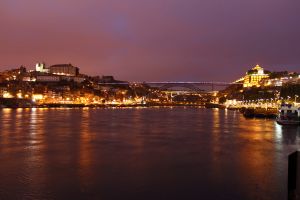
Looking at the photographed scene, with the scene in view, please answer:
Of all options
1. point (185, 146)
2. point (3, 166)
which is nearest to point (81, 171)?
point (3, 166)

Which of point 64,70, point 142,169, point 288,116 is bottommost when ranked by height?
point 142,169

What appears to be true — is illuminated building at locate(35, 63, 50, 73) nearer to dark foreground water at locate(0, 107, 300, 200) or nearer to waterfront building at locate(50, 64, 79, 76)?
waterfront building at locate(50, 64, 79, 76)

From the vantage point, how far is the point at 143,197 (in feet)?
23.1

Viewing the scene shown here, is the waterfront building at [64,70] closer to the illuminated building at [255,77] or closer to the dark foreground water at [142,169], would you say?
the illuminated building at [255,77]

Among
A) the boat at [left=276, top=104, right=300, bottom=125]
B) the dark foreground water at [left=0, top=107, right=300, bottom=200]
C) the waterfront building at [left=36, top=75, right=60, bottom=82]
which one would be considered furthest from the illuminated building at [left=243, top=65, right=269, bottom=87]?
the dark foreground water at [left=0, top=107, right=300, bottom=200]

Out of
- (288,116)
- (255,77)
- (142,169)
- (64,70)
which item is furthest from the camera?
(64,70)

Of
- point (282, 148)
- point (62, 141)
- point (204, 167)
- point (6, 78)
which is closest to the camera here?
point (204, 167)

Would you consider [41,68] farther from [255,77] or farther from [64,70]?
[255,77]

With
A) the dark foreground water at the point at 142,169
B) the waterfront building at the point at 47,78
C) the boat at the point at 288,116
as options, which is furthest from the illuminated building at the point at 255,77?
the dark foreground water at the point at 142,169

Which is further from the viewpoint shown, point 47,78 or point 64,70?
point 64,70

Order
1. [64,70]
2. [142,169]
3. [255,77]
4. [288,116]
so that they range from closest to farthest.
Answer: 1. [142,169]
2. [288,116]
3. [255,77]
4. [64,70]

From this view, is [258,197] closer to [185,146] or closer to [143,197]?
[143,197]

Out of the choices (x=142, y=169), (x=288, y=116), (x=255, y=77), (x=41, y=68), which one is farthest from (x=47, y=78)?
(x=142, y=169)

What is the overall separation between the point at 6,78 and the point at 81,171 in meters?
89.6
